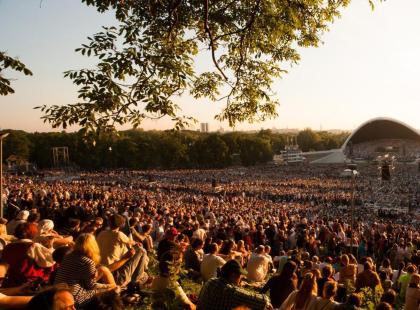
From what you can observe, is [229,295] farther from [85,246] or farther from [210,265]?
[210,265]

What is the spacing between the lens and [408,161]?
84.2m

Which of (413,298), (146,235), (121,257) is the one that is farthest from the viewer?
(146,235)

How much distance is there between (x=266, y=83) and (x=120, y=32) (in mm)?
2186

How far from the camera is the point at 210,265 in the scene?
6531 millimetres

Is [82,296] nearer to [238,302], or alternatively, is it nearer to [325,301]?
[238,302]

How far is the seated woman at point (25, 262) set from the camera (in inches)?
193

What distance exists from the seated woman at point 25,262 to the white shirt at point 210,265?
84.4 inches

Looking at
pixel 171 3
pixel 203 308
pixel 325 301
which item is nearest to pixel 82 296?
pixel 203 308

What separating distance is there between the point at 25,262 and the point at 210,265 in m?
2.52

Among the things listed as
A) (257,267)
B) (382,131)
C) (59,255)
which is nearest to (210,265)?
(257,267)

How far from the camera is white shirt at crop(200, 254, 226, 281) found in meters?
6.50

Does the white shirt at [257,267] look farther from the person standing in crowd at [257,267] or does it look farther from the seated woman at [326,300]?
the seated woman at [326,300]

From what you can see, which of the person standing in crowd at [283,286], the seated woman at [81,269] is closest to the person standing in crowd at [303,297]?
the person standing in crowd at [283,286]

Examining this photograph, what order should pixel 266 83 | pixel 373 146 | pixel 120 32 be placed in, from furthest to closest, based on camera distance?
pixel 373 146
pixel 266 83
pixel 120 32
